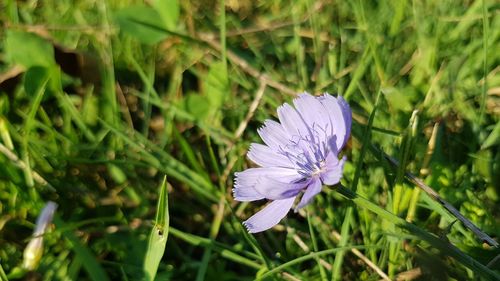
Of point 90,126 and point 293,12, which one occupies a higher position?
point 293,12

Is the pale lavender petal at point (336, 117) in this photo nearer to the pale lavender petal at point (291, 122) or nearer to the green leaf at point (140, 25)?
the pale lavender petal at point (291, 122)

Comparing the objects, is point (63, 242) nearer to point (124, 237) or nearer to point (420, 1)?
point (124, 237)

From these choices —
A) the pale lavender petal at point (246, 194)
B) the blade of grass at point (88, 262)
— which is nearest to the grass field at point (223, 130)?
the blade of grass at point (88, 262)

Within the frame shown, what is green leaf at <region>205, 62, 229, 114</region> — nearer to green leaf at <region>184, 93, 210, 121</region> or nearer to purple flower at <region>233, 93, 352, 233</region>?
green leaf at <region>184, 93, 210, 121</region>

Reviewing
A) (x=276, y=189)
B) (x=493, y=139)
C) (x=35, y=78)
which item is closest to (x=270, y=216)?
(x=276, y=189)

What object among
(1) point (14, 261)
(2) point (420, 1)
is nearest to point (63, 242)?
(1) point (14, 261)

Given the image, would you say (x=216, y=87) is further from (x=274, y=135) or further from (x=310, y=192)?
(x=310, y=192)
